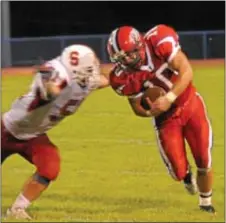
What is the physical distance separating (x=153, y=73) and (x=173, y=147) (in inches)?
23.5

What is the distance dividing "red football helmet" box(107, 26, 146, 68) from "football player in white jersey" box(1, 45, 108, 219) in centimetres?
19

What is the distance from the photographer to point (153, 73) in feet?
21.3

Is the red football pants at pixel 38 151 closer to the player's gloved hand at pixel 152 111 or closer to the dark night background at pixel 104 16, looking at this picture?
the player's gloved hand at pixel 152 111

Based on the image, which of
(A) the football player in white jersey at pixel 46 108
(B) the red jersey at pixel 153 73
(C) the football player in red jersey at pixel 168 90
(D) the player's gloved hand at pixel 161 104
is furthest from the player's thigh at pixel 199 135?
(A) the football player in white jersey at pixel 46 108

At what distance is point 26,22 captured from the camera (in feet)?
97.4

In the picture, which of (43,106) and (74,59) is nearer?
(74,59)

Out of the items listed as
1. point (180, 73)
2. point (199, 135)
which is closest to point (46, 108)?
point (180, 73)

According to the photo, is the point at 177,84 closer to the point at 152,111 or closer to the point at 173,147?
the point at 152,111

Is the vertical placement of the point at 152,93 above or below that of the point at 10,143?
above

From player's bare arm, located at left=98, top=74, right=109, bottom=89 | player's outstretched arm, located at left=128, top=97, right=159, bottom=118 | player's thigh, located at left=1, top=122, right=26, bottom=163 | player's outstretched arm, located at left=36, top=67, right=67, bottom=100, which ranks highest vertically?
player's outstretched arm, located at left=36, top=67, right=67, bottom=100

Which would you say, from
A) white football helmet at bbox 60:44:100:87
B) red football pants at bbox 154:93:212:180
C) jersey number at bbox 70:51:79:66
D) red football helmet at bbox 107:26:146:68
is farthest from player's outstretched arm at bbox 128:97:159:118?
jersey number at bbox 70:51:79:66

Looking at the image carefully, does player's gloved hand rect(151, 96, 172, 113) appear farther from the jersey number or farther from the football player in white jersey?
the jersey number

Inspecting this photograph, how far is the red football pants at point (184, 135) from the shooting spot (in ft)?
21.6

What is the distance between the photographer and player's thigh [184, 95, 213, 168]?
259 inches
